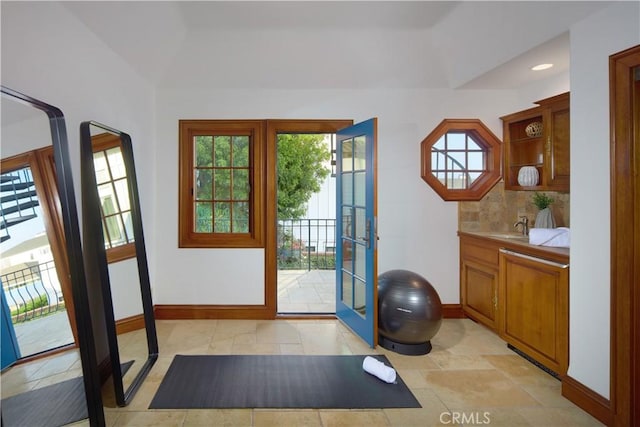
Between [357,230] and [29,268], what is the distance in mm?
2691

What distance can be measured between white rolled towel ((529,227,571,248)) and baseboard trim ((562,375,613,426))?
996 millimetres

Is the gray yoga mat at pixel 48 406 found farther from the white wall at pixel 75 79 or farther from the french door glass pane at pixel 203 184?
the french door glass pane at pixel 203 184

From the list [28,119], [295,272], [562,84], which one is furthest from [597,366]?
[295,272]

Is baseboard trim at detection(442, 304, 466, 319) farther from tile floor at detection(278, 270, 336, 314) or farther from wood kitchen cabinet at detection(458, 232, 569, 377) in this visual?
tile floor at detection(278, 270, 336, 314)

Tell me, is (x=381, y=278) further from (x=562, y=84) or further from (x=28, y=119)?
(x=28, y=119)

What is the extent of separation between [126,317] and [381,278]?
7.20 feet

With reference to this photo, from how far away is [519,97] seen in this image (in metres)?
4.32

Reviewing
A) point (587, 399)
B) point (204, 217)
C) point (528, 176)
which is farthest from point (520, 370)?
point (204, 217)

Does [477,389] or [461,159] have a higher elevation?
[461,159]

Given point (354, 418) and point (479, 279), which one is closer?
point (354, 418)

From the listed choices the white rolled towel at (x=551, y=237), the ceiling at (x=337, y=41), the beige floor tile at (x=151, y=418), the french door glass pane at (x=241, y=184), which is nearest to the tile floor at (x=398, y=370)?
the beige floor tile at (x=151, y=418)

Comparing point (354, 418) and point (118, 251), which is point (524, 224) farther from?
point (118, 251)

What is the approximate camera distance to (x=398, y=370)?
3.12 m

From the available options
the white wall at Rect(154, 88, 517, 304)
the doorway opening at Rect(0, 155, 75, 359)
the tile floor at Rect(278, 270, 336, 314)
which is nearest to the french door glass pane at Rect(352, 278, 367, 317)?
the white wall at Rect(154, 88, 517, 304)
